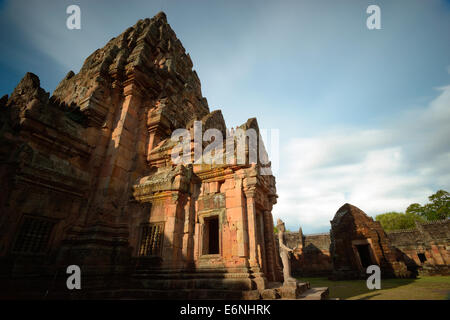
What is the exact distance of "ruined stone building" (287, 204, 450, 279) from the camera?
1611 cm

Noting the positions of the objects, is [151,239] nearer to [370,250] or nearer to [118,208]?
[118,208]

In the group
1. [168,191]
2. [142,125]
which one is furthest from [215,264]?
[142,125]

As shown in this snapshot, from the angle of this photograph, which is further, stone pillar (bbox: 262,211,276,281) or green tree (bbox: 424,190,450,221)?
green tree (bbox: 424,190,450,221)

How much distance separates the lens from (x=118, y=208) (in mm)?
8367

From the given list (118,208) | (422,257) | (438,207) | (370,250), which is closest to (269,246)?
(118,208)

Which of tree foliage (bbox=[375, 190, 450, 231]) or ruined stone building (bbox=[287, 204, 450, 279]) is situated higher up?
tree foliage (bbox=[375, 190, 450, 231])

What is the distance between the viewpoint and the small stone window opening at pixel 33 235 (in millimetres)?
6463

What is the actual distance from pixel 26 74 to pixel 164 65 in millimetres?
7390

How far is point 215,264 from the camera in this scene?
21.7ft

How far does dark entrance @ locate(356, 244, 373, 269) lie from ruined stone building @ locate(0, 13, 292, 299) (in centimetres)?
1333

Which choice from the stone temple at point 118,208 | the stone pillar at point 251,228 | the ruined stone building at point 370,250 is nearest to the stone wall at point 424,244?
the ruined stone building at point 370,250

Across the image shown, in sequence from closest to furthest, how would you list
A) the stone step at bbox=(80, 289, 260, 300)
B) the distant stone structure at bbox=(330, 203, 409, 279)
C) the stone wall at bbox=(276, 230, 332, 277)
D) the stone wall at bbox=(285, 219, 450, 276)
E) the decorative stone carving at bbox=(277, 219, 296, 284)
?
the stone step at bbox=(80, 289, 260, 300), the decorative stone carving at bbox=(277, 219, 296, 284), the distant stone structure at bbox=(330, 203, 409, 279), the stone wall at bbox=(285, 219, 450, 276), the stone wall at bbox=(276, 230, 332, 277)

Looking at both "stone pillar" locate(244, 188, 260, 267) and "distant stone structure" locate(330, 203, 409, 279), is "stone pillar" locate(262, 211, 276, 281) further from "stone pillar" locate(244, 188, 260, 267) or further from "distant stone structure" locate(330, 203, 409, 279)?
"distant stone structure" locate(330, 203, 409, 279)

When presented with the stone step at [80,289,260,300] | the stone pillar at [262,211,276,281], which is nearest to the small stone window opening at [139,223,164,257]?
the stone step at [80,289,260,300]
